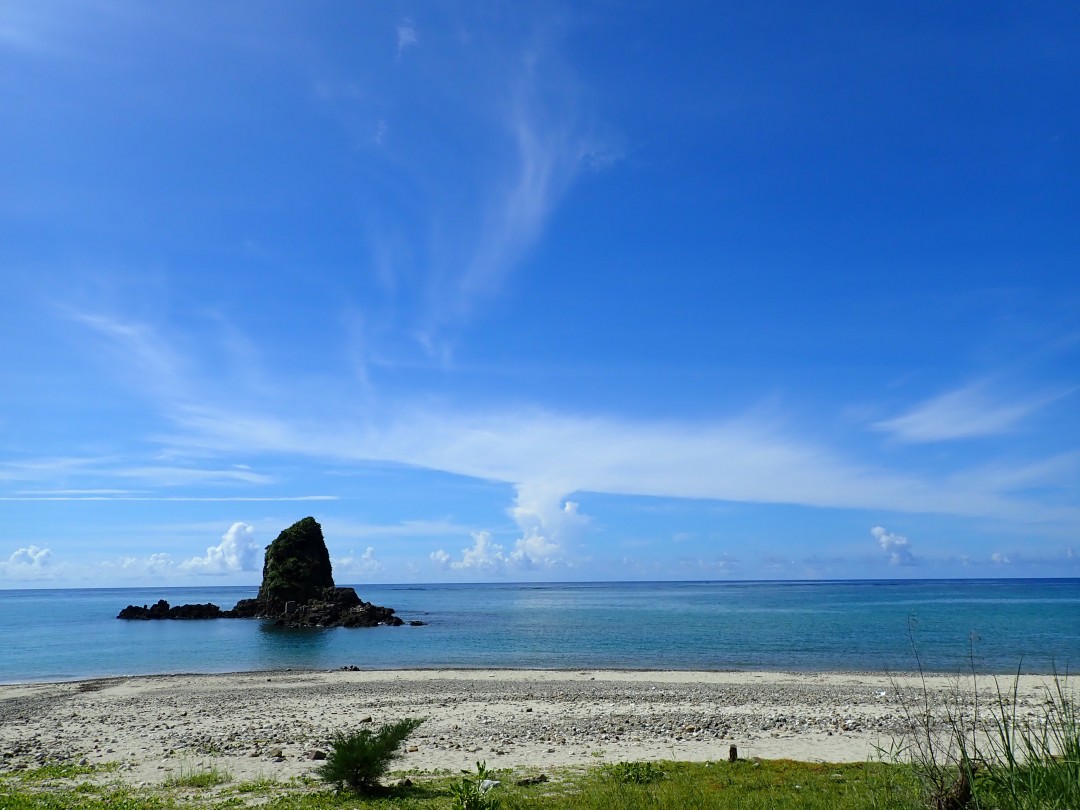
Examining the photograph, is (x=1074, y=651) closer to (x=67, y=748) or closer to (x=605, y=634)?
(x=605, y=634)

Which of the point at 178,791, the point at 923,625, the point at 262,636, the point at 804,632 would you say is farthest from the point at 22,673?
the point at 923,625

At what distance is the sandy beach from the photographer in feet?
63.7

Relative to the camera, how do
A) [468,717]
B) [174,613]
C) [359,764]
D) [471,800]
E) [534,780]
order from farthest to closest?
[174,613], [468,717], [534,780], [359,764], [471,800]

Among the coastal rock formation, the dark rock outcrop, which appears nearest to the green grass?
the coastal rock formation

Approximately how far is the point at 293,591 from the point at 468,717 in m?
95.2

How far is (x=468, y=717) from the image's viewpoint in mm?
26672

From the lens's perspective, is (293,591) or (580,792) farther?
(293,591)

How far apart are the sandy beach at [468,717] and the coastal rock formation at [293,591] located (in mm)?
63166

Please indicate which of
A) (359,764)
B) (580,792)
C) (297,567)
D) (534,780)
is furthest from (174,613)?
(580,792)

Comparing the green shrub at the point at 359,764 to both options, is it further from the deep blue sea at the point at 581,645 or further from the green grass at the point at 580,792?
the deep blue sea at the point at 581,645

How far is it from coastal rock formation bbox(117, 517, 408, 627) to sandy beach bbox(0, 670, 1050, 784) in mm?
63166

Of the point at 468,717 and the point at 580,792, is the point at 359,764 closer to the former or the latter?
the point at 580,792

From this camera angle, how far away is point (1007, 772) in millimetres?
8039

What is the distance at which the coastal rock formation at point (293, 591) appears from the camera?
104825mm
